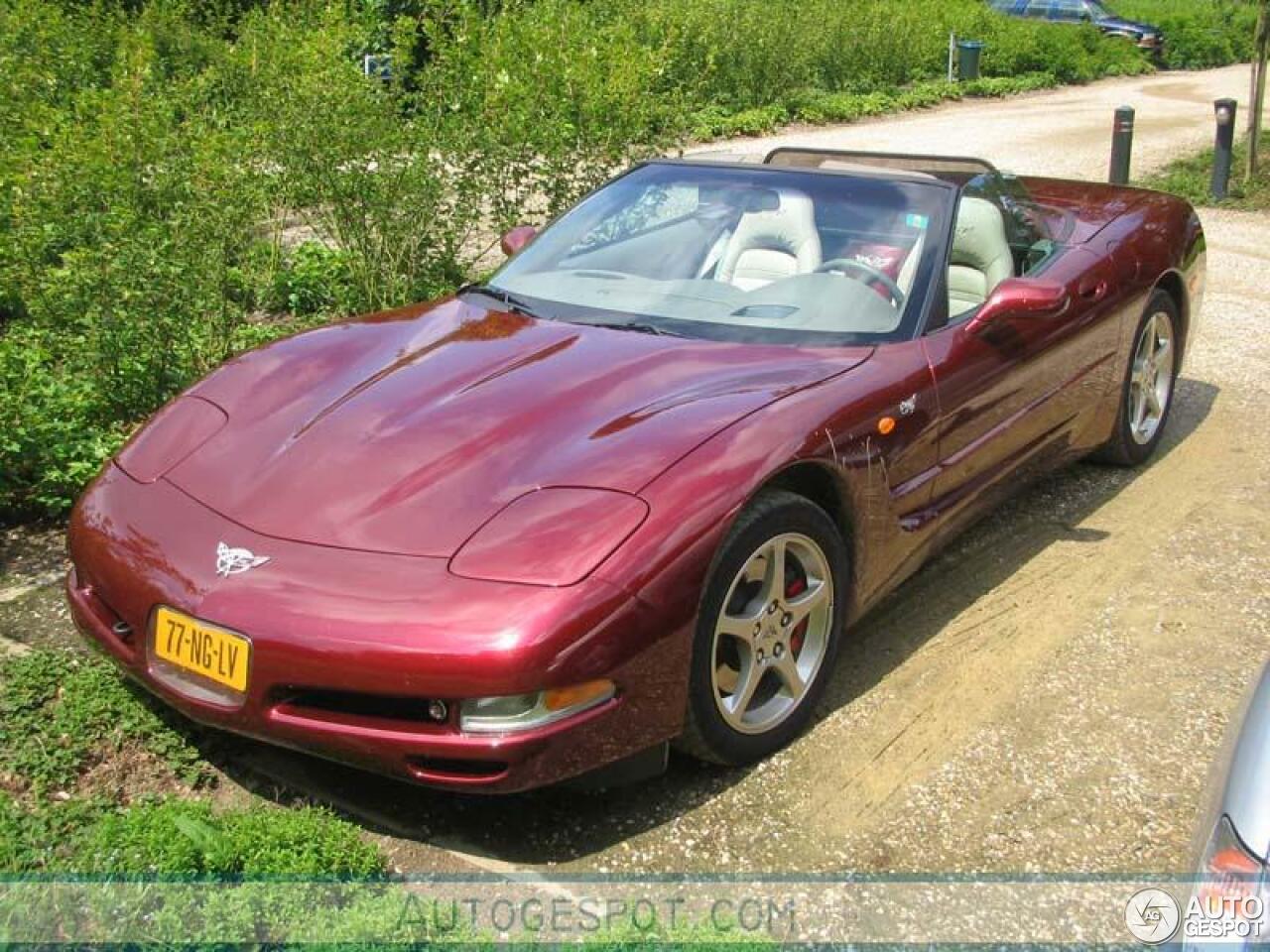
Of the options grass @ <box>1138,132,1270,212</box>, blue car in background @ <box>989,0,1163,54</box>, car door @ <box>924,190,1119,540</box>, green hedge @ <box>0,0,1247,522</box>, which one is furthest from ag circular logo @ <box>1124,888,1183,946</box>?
blue car in background @ <box>989,0,1163,54</box>

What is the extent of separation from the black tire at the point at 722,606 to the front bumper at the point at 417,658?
88 mm

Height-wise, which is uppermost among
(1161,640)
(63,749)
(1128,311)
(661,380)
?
(661,380)

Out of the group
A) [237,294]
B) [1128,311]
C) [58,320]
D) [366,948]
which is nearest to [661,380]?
[366,948]

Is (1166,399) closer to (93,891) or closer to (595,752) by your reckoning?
(595,752)

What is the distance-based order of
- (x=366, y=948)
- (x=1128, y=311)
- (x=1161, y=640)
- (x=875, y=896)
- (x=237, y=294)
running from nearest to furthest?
(x=366, y=948), (x=875, y=896), (x=1161, y=640), (x=1128, y=311), (x=237, y=294)

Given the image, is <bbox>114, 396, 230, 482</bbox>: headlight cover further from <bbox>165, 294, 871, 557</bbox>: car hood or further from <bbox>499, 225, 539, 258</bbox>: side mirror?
<bbox>499, 225, 539, 258</bbox>: side mirror

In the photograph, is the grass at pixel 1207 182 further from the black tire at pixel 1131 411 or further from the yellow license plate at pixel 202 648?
the yellow license plate at pixel 202 648

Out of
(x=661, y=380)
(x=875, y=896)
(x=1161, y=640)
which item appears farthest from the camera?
(x=1161, y=640)

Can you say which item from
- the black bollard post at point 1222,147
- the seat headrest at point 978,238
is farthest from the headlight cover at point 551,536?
the black bollard post at point 1222,147

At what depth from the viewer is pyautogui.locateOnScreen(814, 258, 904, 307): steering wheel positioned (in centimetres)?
414

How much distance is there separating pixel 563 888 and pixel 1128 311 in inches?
135

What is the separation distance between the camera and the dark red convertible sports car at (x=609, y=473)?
112 inches

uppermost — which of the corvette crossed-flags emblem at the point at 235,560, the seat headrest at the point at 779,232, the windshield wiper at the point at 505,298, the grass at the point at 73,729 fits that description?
the seat headrest at the point at 779,232

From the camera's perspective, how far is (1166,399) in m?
5.82
